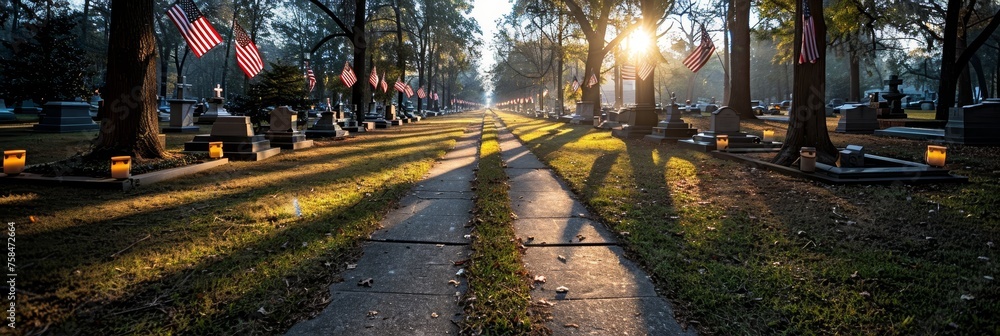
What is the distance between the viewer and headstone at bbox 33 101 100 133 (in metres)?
17.1

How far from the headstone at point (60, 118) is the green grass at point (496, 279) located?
63.6 ft

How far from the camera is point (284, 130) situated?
45.1ft

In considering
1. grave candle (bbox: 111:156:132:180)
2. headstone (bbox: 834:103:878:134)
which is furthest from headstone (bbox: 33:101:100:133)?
headstone (bbox: 834:103:878:134)

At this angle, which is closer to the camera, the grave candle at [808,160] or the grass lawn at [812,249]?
the grass lawn at [812,249]

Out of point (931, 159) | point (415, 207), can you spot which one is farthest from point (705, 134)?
point (415, 207)

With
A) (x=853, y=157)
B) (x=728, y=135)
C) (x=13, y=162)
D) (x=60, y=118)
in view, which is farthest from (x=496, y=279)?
(x=60, y=118)

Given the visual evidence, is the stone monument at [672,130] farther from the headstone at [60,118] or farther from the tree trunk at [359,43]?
the headstone at [60,118]

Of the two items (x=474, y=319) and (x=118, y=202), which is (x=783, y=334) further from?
(x=118, y=202)

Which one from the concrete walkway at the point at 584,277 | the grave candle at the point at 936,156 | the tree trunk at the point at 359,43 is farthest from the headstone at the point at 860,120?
the tree trunk at the point at 359,43

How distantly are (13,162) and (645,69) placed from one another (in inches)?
670

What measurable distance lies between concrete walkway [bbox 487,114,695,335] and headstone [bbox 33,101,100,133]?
19599 millimetres

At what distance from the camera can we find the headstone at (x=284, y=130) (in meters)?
13.6

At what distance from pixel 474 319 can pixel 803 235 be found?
3724 millimetres

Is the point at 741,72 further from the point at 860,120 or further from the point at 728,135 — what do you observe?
the point at 728,135
